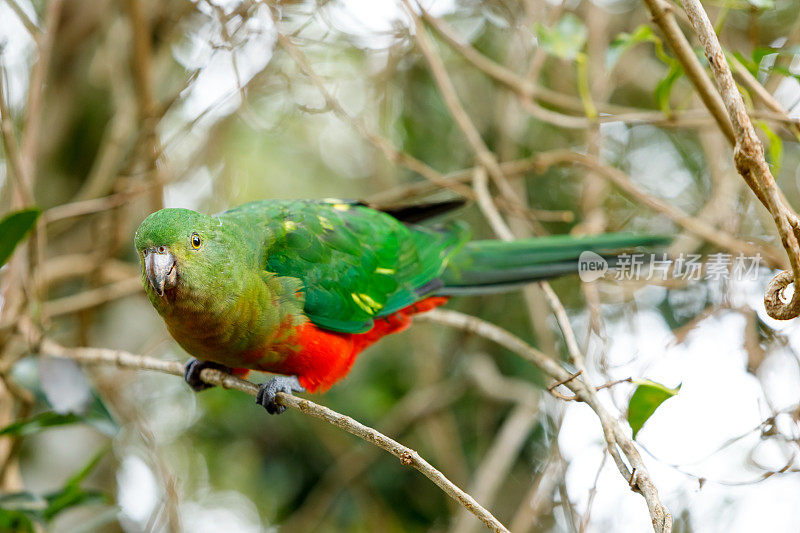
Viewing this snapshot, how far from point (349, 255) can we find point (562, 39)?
4.36 ft

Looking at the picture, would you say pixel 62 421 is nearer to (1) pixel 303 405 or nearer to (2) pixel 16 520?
(2) pixel 16 520

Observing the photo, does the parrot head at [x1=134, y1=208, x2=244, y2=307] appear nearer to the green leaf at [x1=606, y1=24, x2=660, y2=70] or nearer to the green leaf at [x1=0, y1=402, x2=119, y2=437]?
the green leaf at [x1=0, y1=402, x2=119, y2=437]

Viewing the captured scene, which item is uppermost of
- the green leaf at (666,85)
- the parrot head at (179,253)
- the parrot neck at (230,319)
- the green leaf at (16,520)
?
the green leaf at (666,85)

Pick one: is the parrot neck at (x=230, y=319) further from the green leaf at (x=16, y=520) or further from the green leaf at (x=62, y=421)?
the green leaf at (x=16, y=520)

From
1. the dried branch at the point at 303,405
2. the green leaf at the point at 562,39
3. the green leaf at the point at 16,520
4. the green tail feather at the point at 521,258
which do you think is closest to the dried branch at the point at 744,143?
the dried branch at the point at 303,405

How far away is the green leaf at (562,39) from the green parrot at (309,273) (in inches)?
34.0

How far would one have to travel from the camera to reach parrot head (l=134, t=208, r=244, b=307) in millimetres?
2314

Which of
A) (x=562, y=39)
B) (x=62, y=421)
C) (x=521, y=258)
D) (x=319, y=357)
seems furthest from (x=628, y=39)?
(x=62, y=421)

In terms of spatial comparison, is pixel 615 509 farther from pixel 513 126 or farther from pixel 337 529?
pixel 513 126

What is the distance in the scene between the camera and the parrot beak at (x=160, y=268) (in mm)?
2301

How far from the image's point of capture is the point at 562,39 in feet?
9.92

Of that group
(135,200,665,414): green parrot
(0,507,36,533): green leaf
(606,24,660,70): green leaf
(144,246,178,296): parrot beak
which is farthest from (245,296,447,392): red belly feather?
(606,24,660,70): green leaf

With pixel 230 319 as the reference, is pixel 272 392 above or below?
below

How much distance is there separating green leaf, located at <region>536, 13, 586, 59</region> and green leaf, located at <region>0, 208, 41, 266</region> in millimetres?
2116
